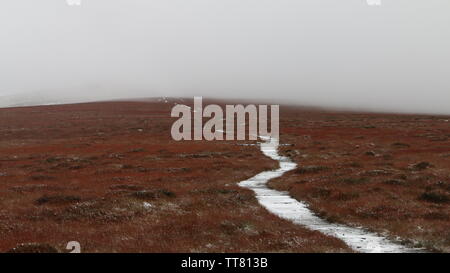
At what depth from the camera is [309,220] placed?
22688 mm

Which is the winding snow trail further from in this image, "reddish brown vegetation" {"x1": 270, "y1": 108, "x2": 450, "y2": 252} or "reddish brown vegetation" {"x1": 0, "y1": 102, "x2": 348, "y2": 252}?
"reddish brown vegetation" {"x1": 0, "y1": 102, "x2": 348, "y2": 252}

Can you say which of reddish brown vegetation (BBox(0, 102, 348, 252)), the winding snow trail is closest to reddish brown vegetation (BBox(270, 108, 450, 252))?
the winding snow trail

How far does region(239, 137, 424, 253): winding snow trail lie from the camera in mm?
17250

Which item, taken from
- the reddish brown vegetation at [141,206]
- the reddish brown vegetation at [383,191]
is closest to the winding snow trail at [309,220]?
the reddish brown vegetation at [383,191]

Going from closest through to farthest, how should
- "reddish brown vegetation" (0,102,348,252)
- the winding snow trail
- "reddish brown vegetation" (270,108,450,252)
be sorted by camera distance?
"reddish brown vegetation" (0,102,348,252) < the winding snow trail < "reddish brown vegetation" (270,108,450,252)

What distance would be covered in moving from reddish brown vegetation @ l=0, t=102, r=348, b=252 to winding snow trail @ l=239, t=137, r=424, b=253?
921 millimetres

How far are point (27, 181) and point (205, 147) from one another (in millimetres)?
31052

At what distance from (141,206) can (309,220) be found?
8.83 metres

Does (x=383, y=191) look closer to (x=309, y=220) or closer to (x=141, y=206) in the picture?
(x=309, y=220)

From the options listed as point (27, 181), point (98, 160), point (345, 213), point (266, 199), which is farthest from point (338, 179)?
point (98, 160)

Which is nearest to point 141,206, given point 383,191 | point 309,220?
point 309,220

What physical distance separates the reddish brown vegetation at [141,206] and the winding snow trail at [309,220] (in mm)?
921

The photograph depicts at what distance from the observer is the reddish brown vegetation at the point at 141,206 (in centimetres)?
1703

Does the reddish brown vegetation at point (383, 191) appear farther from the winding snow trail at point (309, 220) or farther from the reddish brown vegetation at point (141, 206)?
the reddish brown vegetation at point (141, 206)
